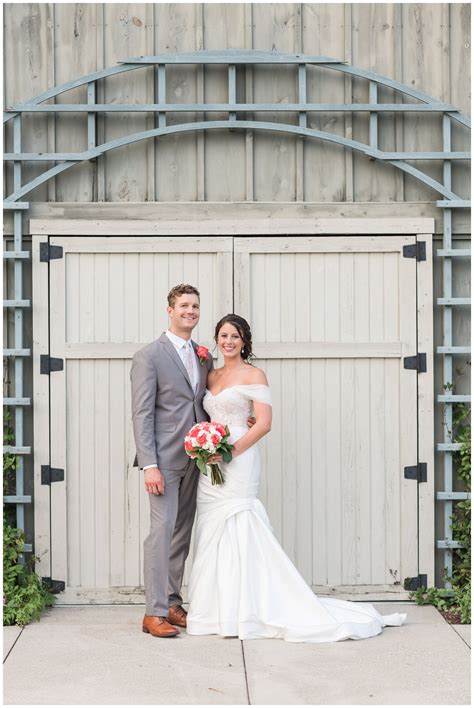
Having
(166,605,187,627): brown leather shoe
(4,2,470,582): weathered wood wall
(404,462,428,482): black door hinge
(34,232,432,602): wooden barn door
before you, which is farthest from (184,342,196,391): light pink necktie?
(404,462,428,482): black door hinge

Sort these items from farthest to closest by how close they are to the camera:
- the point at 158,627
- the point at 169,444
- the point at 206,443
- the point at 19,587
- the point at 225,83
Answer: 1. the point at 225,83
2. the point at 19,587
3. the point at 169,444
4. the point at 158,627
5. the point at 206,443

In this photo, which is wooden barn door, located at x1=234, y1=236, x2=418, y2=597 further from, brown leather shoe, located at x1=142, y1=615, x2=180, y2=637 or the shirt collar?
brown leather shoe, located at x1=142, y1=615, x2=180, y2=637

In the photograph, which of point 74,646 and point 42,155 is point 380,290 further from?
point 74,646

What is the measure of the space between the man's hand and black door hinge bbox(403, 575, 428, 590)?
184 cm

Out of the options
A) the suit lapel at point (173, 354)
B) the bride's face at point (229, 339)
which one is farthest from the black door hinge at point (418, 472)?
the suit lapel at point (173, 354)

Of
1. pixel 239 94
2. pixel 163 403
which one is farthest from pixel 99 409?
pixel 239 94

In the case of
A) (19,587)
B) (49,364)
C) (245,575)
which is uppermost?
(49,364)

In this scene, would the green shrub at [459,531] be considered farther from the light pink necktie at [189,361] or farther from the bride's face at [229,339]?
the light pink necktie at [189,361]

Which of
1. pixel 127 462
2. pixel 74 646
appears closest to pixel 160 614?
pixel 74 646

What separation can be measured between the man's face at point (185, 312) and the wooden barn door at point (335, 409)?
0.70 m

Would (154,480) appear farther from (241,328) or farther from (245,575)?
(241,328)

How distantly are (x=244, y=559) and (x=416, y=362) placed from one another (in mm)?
1770

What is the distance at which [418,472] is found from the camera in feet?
20.3

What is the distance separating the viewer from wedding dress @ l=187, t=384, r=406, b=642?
525 centimetres
